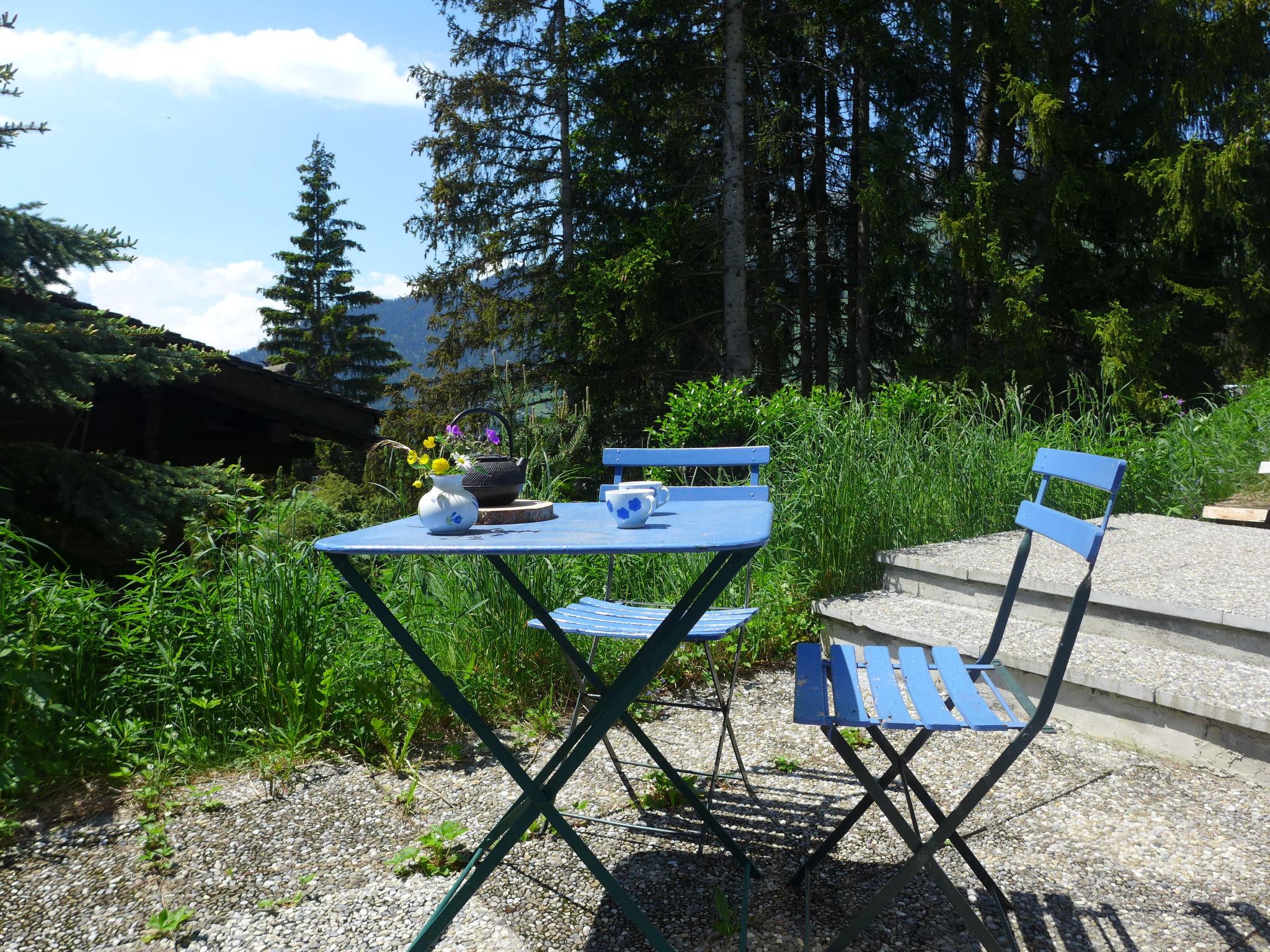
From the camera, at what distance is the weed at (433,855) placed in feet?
7.09

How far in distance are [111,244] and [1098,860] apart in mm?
4997

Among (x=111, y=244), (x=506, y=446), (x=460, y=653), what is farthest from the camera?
(x=506, y=446)

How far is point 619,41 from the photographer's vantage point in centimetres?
1262

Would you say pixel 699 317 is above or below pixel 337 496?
above

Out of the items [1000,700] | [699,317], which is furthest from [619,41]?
[1000,700]

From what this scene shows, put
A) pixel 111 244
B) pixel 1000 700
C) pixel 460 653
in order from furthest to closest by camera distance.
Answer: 1. pixel 111 244
2. pixel 460 653
3. pixel 1000 700

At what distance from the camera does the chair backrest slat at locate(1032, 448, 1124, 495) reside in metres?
1.68

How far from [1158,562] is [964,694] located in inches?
120

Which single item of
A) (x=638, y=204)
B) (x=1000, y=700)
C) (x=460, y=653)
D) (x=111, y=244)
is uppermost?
(x=638, y=204)

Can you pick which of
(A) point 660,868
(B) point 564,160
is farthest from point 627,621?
(B) point 564,160

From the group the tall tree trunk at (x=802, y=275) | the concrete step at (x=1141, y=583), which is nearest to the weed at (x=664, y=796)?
the concrete step at (x=1141, y=583)

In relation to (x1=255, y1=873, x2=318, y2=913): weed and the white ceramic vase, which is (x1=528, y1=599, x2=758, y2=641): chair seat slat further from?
(x1=255, y1=873, x2=318, y2=913): weed

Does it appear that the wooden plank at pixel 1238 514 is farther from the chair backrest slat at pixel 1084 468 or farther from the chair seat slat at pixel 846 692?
the chair seat slat at pixel 846 692

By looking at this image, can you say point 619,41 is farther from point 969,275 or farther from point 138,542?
point 138,542
